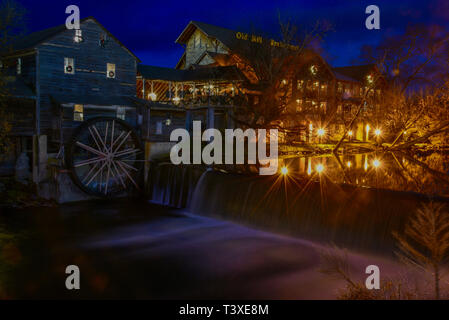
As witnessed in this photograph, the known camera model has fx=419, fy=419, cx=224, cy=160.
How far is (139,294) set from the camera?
30.7 ft

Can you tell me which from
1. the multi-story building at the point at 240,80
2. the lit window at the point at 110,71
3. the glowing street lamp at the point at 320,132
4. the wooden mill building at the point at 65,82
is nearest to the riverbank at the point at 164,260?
the wooden mill building at the point at 65,82

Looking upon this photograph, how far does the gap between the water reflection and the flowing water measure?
4 cm

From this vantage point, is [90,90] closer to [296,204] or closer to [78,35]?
[78,35]

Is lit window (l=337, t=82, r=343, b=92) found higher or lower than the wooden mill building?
higher

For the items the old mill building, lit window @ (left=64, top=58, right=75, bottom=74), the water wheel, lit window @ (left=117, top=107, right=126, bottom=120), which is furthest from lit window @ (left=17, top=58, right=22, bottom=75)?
the water wheel

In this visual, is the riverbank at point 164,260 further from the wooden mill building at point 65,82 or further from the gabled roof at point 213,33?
the gabled roof at point 213,33

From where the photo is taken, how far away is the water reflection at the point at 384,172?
1727cm

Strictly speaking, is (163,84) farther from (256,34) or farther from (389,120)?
(389,120)

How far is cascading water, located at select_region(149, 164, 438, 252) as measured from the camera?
35.6ft

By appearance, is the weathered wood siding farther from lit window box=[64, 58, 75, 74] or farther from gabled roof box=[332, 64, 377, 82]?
gabled roof box=[332, 64, 377, 82]

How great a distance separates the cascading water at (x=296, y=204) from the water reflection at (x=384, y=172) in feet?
13.1

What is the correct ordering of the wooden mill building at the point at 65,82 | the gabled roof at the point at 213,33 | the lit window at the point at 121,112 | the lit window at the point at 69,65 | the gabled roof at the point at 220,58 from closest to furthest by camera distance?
the wooden mill building at the point at 65,82, the lit window at the point at 69,65, the lit window at the point at 121,112, the gabled roof at the point at 220,58, the gabled roof at the point at 213,33

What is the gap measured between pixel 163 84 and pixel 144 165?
14.2m
